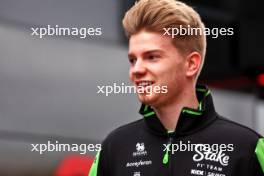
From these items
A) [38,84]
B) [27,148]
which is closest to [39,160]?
[27,148]

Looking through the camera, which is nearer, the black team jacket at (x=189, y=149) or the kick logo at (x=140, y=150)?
the black team jacket at (x=189, y=149)

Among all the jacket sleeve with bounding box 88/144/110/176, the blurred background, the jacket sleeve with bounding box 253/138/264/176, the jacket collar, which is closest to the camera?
the jacket sleeve with bounding box 253/138/264/176

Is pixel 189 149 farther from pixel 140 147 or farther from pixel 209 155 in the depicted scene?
pixel 140 147

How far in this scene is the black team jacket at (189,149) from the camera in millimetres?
2789

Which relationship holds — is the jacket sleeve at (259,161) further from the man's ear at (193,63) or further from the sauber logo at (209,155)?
the man's ear at (193,63)

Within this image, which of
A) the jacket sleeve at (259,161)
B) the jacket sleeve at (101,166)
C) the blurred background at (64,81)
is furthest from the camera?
the blurred background at (64,81)

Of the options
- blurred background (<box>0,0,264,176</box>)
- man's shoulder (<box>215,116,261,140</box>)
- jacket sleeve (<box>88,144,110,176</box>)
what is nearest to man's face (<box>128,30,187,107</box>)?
man's shoulder (<box>215,116,261,140</box>)

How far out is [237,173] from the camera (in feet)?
9.05

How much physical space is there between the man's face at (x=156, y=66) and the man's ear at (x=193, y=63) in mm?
43

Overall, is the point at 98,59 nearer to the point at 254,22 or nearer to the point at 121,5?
the point at 121,5

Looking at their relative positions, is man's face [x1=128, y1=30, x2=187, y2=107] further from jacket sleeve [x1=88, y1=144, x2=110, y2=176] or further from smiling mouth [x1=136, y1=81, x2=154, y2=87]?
jacket sleeve [x1=88, y1=144, x2=110, y2=176]

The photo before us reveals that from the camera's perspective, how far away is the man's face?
9.27 ft

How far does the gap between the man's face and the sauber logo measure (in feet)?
0.77

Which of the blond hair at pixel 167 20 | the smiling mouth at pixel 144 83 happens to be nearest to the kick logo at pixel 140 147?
the smiling mouth at pixel 144 83
